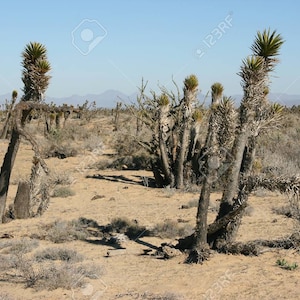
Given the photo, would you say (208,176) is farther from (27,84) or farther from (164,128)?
(164,128)

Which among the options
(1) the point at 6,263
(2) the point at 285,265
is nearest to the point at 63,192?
(1) the point at 6,263

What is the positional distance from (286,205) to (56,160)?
1234cm

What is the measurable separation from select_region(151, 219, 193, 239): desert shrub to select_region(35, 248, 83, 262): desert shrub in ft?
6.92

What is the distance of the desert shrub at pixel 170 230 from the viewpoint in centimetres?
948

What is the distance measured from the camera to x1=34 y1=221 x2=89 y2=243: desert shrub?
30.0ft

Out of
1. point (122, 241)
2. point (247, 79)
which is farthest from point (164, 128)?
point (247, 79)

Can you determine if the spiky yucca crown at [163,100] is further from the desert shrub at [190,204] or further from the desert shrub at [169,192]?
the desert shrub at [190,204]

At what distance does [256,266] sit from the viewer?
23.8 feet

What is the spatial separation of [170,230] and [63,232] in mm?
2231

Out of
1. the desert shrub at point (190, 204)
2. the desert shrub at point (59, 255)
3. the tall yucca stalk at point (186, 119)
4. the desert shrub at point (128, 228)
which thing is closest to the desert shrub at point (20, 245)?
the desert shrub at point (59, 255)

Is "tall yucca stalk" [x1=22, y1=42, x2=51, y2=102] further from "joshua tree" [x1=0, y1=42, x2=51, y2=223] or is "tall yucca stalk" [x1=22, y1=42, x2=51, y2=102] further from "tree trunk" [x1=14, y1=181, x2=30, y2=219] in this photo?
"tree trunk" [x1=14, y1=181, x2=30, y2=219]

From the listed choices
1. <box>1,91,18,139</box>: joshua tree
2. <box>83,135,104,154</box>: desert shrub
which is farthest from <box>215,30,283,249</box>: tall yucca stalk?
<box>1,91,18,139</box>: joshua tree

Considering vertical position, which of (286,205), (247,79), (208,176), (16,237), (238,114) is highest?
(247,79)

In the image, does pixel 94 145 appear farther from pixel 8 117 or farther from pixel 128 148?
pixel 8 117
